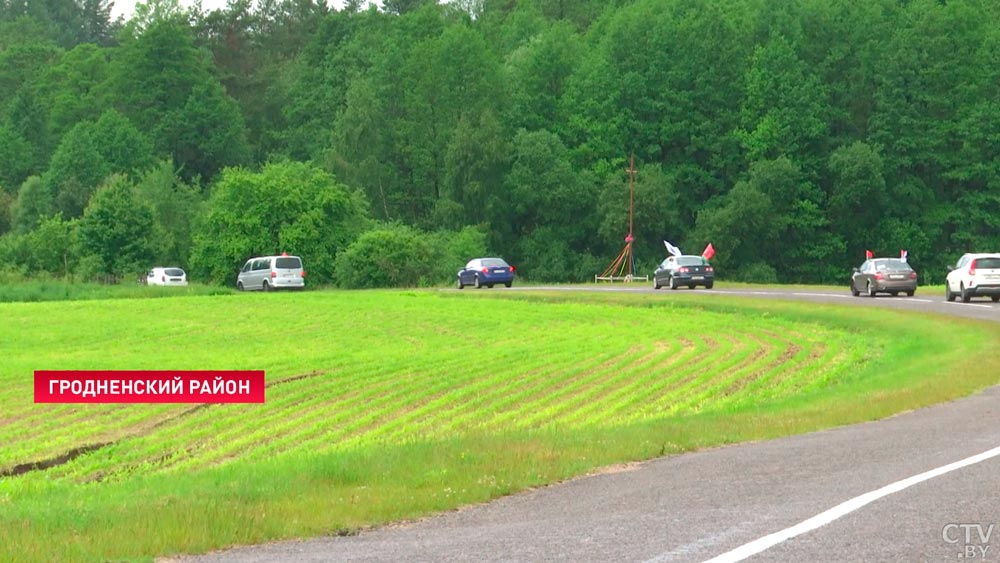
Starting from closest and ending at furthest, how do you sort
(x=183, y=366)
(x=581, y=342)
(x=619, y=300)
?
(x=183, y=366) → (x=581, y=342) → (x=619, y=300)

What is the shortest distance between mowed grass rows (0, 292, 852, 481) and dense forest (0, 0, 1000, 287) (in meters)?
34.4

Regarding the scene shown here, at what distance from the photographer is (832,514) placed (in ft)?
35.8

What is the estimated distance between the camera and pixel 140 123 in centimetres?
14325

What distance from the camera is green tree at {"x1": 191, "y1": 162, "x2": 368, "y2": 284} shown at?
311 feet

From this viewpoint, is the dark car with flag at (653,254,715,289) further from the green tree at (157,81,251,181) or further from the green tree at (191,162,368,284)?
the green tree at (157,81,251,181)

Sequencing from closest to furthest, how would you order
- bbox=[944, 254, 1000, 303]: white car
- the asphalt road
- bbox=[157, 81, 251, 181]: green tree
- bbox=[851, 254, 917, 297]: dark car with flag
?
1. the asphalt road
2. bbox=[944, 254, 1000, 303]: white car
3. bbox=[851, 254, 917, 297]: dark car with flag
4. bbox=[157, 81, 251, 181]: green tree

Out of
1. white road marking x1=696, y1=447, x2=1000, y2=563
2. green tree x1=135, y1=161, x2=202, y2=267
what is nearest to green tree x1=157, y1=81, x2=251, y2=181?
green tree x1=135, y1=161, x2=202, y2=267

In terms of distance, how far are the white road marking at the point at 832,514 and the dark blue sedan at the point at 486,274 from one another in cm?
6391

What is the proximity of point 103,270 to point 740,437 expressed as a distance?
294 feet

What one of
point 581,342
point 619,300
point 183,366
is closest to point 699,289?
point 619,300

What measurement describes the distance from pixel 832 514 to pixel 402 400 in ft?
60.1

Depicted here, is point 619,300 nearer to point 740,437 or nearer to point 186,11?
point 740,437

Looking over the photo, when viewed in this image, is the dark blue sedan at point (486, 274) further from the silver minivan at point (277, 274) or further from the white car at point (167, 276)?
the white car at point (167, 276)

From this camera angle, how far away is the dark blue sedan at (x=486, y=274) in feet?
256
